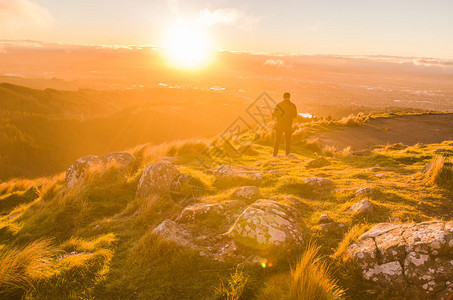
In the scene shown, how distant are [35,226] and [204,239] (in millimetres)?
5107

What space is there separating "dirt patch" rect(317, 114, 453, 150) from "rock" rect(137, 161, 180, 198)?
1131cm

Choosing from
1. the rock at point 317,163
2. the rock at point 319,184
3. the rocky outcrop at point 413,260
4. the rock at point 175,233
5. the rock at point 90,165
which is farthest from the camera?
the rock at point 317,163

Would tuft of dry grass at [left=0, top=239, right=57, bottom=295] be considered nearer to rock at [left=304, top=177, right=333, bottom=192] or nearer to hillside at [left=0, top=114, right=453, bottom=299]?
hillside at [left=0, top=114, right=453, bottom=299]

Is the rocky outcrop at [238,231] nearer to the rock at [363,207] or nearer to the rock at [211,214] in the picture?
the rock at [211,214]

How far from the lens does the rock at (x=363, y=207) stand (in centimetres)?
489

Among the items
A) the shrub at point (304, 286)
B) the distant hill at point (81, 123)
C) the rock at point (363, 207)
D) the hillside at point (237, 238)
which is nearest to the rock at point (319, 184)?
the hillside at point (237, 238)

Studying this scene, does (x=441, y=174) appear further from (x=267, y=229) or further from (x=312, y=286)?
(x=312, y=286)

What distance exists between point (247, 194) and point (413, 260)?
3687mm

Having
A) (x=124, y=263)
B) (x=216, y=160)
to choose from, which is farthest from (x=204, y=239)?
(x=216, y=160)

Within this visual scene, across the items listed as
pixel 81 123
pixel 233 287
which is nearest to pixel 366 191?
pixel 233 287

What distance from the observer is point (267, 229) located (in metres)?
4.16

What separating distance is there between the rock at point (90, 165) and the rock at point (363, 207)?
7975mm

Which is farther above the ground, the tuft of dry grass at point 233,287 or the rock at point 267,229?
the rock at point 267,229

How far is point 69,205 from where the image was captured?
682 cm
